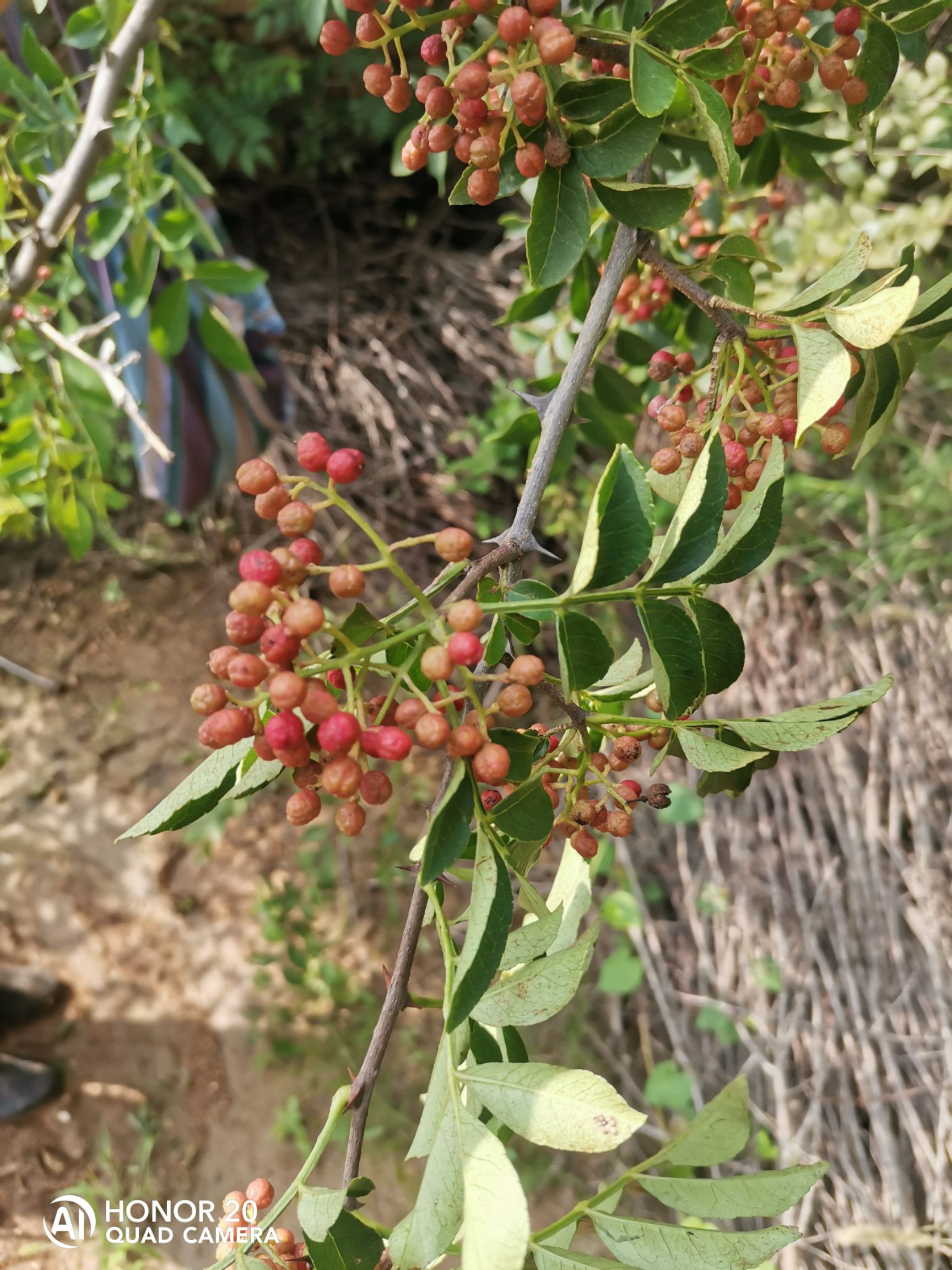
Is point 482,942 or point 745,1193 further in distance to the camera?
point 745,1193

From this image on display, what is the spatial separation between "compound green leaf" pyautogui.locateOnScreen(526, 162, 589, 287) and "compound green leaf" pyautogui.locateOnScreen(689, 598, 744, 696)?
0.22 meters

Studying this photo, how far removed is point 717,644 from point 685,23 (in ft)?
1.14

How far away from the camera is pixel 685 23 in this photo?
490 millimetres

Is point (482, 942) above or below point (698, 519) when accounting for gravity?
below

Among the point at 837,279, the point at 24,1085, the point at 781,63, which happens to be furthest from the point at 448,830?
the point at 24,1085

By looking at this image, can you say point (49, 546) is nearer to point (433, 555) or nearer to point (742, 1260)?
point (433, 555)

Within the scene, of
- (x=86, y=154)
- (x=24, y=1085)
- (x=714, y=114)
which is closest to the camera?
(x=714, y=114)

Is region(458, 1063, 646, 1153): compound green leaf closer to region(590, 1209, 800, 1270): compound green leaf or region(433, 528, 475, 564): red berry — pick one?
region(590, 1209, 800, 1270): compound green leaf

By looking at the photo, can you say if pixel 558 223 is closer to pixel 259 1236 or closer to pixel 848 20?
pixel 848 20

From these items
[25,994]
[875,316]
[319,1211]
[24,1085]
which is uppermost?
[875,316]

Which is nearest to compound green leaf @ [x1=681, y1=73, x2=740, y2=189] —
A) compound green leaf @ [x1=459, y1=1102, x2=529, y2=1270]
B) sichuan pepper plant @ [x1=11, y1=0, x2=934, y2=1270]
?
sichuan pepper plant @ [x1=11, y1=0, x2=934, y2=1270]

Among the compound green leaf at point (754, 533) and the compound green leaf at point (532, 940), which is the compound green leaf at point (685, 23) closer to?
the compound green leaf at point (754, 533)

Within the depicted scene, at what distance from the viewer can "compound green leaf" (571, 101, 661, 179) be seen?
0.51m

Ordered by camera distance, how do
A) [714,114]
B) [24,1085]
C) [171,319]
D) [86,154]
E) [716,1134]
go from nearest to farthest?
[714,114], [716,1134], [86,154], [171,319], [24,1085]
